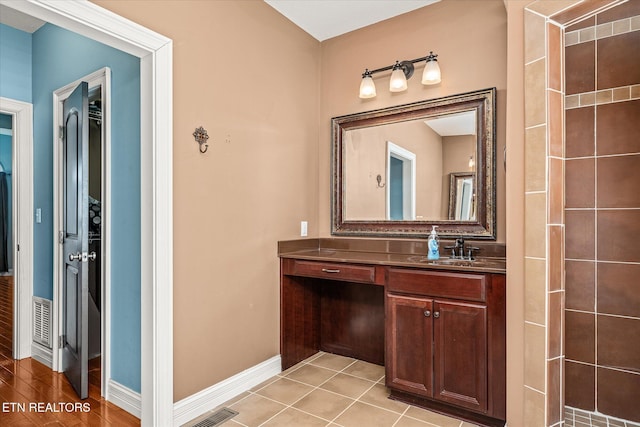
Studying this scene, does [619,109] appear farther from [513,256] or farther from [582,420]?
[582,420]

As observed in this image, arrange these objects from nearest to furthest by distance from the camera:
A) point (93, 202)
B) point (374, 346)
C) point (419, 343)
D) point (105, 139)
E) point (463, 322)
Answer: point (463, 322), point (419, 343), point (105, 139), point (374, 346), point (93, 202)

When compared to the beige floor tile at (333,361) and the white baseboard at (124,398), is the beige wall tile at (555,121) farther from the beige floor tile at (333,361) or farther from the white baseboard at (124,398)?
the white baseboard at (124,398)

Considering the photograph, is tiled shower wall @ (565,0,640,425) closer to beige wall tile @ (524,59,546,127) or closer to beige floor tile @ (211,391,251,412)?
beige wall tile @ (524,59,546,127)

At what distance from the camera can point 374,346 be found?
2898mm

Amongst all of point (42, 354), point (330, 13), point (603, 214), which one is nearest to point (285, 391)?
point (42, 354)

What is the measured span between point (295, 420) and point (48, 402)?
1625 millimetres

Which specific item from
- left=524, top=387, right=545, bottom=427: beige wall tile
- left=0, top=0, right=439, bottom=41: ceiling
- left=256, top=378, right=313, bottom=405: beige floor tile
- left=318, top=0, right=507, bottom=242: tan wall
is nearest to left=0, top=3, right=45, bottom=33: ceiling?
left=0, top=0, right=439, bottom=41: ceiling

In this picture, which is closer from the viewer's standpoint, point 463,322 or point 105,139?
point 463,322

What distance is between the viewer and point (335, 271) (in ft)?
8.23

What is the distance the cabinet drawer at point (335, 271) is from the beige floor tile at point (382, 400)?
2.50ft

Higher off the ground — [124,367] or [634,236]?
[634,236]

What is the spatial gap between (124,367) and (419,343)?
185cm

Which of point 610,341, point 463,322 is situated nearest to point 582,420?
point 610,341

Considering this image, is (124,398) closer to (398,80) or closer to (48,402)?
(48,402)
